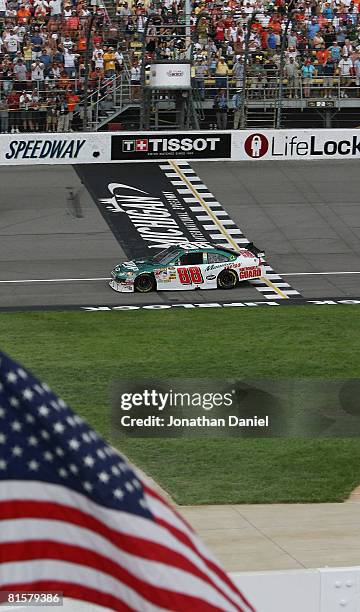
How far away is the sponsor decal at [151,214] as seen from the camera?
A: 3127 cm

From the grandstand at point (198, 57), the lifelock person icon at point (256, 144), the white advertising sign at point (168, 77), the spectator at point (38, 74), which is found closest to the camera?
the lifelock person icon at point (256, 144)

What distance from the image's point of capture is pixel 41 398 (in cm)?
401

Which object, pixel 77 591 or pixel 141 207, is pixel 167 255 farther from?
pixel 77 591

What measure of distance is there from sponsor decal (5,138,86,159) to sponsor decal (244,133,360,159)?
4907 millimetres

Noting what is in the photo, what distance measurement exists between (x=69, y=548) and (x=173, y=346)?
62.4 ft

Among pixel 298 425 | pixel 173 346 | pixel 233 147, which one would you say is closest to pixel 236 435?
pixel 298 425

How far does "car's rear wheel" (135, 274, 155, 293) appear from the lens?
27.9 metres

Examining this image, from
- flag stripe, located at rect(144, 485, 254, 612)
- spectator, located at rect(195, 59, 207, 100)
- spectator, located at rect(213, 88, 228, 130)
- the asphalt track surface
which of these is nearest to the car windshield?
the asphalt track surface

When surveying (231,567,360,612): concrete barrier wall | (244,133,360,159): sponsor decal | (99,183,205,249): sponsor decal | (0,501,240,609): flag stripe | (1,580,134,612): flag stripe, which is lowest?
(99,183,205,249): sponsor decal

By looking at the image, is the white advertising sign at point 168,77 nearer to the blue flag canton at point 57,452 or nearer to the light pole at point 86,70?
the light pole at point 86,70

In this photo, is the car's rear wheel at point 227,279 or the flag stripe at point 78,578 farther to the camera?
the car's rear wheel at point 227,279

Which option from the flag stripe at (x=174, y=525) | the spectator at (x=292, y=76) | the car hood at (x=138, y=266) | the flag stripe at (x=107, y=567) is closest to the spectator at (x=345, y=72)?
the spectator at (x=292, y=76)

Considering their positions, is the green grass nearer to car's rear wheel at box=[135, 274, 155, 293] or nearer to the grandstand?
car's rear wheel at box=[135, 274, 155, 293]

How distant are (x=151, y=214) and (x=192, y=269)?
485 centimetres
